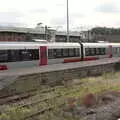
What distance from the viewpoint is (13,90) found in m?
18.3

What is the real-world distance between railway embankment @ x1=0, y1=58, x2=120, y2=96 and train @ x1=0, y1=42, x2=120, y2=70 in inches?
136

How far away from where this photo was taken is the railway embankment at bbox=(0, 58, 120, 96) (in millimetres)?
18359

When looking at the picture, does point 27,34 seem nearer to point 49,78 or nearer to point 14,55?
point 14,55

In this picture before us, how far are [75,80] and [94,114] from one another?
40.2 ft

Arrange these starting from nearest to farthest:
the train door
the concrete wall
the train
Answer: the concrete wall → the train → the train door

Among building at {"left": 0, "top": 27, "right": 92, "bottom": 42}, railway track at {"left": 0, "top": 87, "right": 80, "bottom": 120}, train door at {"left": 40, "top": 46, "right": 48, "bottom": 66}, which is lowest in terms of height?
railway track at {"left": 0, "top": 87, "right": 80, "bottom": 120}

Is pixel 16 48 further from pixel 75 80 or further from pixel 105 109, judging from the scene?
pixel 105 109

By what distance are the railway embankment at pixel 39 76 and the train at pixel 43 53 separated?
11.3 feet

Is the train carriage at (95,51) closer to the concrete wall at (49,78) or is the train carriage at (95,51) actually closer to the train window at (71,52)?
the train window at (71,52)

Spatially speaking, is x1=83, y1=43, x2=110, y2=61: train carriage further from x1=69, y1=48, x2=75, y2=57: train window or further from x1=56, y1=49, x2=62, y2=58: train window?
x1=56, y1=49, x2=62, y2=58: train window

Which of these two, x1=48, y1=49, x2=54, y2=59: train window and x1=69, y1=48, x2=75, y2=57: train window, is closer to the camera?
x1=48, y1=49, x2=54, y2=59: train window

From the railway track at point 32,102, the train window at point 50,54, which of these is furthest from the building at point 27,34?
the railway track at point 32,102

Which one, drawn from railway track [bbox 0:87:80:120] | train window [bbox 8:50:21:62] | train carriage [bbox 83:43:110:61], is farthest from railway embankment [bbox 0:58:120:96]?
train carriage [bbox 83:43:110:61]

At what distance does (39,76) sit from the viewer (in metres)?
20.9
